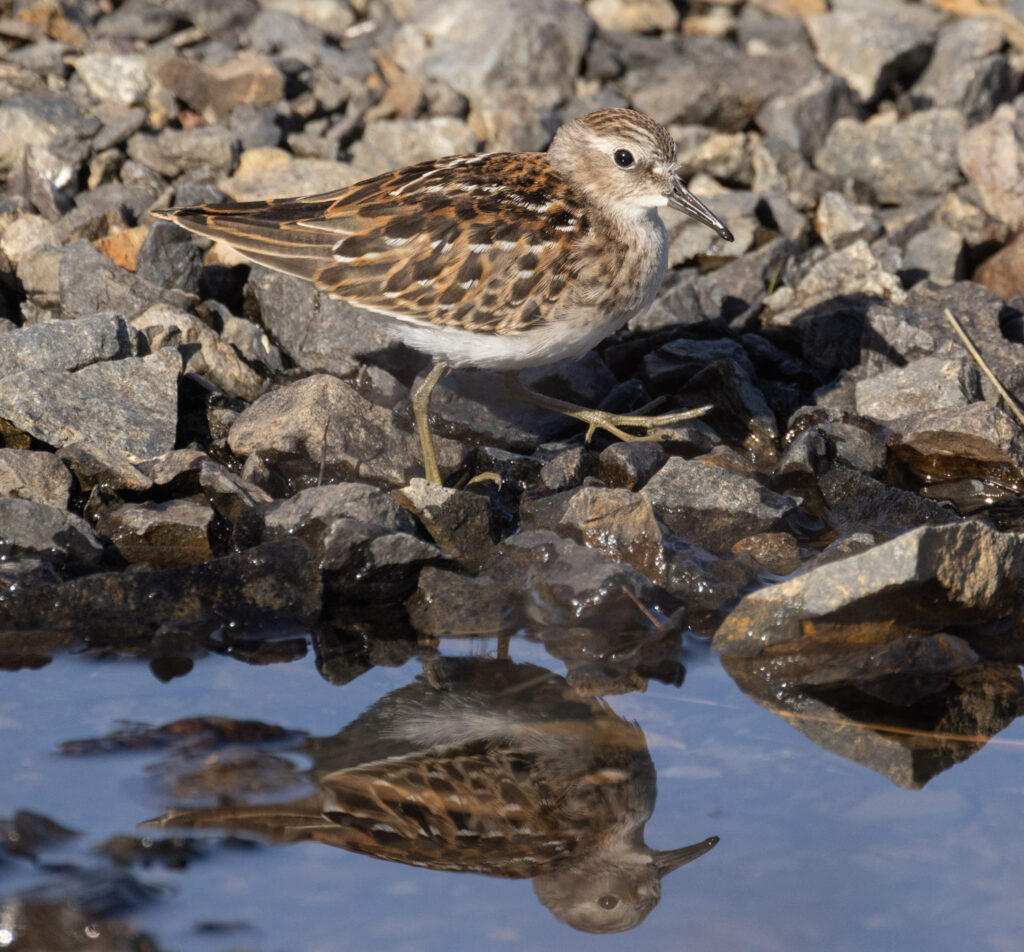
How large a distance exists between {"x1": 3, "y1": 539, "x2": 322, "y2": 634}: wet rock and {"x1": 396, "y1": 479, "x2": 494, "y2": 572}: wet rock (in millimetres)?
678

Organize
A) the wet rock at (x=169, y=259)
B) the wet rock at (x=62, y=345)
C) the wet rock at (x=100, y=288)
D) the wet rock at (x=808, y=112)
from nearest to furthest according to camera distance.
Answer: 1. the wet rock at (x=62, y=345)
2. the wet rock at (x=100, y=288)
3. the wet rock at (x=169, y=259)
4. the wet rock at (x=808, y=112)

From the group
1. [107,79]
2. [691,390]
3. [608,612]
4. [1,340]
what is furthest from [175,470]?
[107,79]

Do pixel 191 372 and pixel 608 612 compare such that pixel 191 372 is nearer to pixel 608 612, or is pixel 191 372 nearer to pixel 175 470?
pixel 175 470

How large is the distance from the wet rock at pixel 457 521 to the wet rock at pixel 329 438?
688 mm

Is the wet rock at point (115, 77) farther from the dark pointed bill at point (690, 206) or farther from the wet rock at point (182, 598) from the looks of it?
the wet rock at point (182, 598)

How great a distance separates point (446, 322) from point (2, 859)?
3318 millimetres

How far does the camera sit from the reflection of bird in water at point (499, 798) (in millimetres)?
3855

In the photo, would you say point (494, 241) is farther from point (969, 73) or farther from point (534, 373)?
point (969, 73)

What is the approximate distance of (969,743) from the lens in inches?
178

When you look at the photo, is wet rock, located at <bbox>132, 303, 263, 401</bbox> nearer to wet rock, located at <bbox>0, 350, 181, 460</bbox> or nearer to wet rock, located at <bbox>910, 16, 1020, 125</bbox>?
wet rock, located at <bbox>0, 350, 181, 460</bbox>

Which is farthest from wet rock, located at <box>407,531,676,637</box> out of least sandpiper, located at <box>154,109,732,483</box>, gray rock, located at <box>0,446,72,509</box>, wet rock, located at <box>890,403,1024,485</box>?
wet rock, located at <box>890,403,1024,485</box>

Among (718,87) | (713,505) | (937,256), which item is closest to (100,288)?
(713,505)

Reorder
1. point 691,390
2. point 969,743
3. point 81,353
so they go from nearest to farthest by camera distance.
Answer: point 969,743 < point 81,353 < point 691,390

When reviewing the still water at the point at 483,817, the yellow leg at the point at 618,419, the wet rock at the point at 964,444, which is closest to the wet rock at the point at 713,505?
the yellow leg at the point at 618,419
